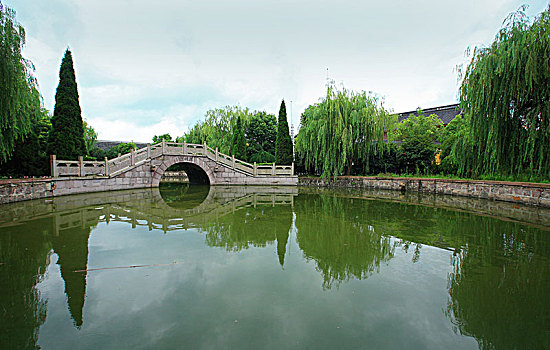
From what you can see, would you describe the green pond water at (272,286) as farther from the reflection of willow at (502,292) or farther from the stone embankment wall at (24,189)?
the stone embankment wall at (24,189)

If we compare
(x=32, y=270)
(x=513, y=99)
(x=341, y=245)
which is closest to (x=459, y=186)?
(x=513, y=99)

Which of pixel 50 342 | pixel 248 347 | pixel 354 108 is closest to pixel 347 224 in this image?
pixel 248 347

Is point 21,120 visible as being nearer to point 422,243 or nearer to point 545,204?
point 422,243

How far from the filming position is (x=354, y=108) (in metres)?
15.7

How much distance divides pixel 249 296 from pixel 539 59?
377 inches

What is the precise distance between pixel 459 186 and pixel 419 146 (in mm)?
4700

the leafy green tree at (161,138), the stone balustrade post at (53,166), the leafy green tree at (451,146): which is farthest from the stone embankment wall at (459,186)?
the leafy green tree at (161,138)

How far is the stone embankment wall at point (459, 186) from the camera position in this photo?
817cm

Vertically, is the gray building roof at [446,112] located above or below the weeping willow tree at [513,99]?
above

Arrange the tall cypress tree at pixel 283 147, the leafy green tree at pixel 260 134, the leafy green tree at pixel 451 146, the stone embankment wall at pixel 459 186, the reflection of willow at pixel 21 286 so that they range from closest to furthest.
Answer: the reflection of willow at pixel 21 286
the stone embankment wall at pixel 459 186
the leafy green tree at pixel 451 146
the tall cypress tree at pixel 283 147
the leafy green tree at pixel 260 134

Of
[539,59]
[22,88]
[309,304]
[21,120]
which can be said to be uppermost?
[539,59]

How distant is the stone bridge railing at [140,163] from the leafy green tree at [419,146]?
22.7 ft

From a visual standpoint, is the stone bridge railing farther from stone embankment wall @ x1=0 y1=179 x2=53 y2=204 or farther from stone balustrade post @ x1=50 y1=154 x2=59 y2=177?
stone embankment wall @ x1=0 y1=179 x2=53 y2=204

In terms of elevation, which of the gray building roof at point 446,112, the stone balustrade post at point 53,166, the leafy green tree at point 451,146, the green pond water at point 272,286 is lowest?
the green pond water at point 272,286
